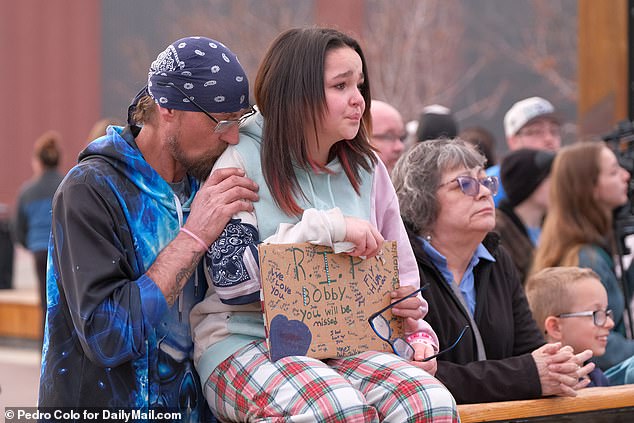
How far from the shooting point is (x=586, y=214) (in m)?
6.05

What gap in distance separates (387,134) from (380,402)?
9.46 feet

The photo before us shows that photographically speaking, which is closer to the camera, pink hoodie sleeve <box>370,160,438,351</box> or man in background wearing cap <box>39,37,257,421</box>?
man in background wearing cap <box>39,37,257,421</box>

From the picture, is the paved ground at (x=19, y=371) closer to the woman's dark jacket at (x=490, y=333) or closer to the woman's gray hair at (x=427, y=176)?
the woman's gray hair at (x=427, y=176)

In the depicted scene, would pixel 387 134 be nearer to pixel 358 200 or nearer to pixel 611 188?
pixel 611 188

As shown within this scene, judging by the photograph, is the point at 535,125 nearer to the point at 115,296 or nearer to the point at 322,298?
the point at 322,298

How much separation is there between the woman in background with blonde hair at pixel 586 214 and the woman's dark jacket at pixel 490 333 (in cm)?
122

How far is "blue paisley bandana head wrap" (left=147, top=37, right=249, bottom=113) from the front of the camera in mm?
3469

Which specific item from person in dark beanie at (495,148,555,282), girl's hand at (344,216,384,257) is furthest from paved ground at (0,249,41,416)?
girl's hand at (344,216,384,257)

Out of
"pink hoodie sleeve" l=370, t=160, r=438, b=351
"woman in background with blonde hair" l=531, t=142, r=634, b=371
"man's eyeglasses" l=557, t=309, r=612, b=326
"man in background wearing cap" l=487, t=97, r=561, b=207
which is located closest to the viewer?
"pink hoodie sleeve" l=370, t=160, r=438, b=351

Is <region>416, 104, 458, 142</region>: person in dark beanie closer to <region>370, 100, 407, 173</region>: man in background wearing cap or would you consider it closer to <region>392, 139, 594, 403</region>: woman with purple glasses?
<region>370, 100, 407, 173</region>: man in background wearing cap

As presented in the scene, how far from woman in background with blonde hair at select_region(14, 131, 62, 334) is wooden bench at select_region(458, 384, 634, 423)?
6.83 metres

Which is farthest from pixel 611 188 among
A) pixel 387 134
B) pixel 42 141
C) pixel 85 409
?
pixel 42 141

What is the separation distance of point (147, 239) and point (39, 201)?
7069 millimetres

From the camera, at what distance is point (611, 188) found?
20.2 feet
